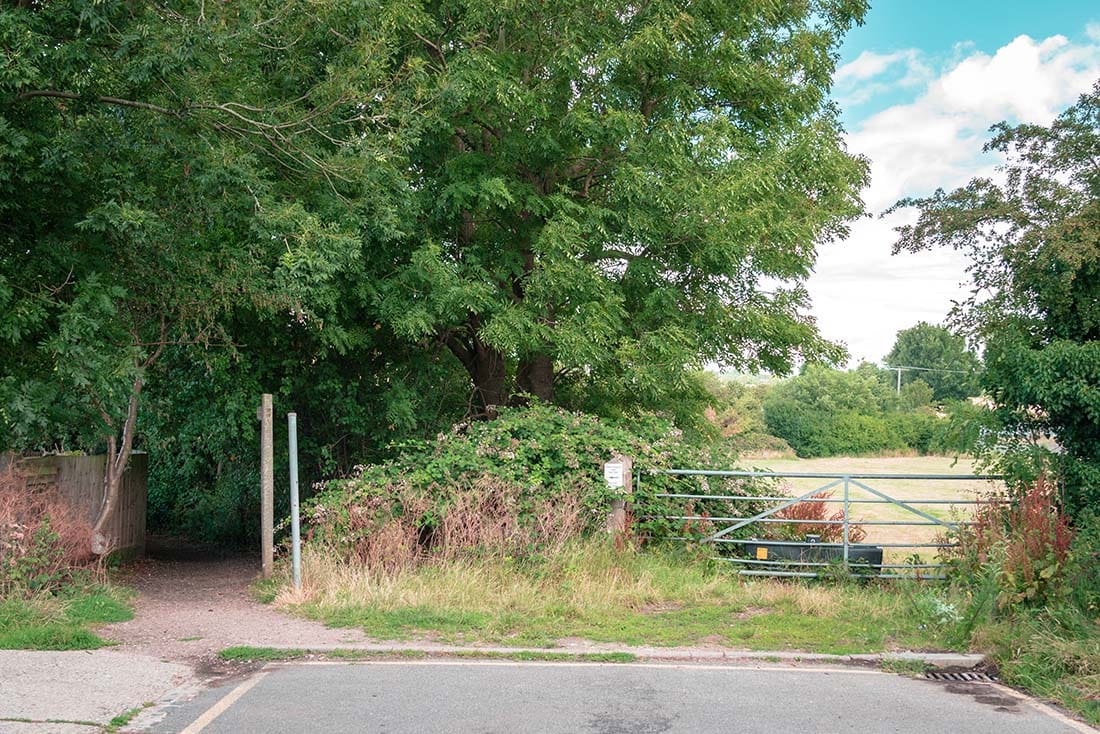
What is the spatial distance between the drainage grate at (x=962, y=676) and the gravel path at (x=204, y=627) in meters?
5.00

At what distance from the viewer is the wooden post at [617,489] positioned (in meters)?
11.8

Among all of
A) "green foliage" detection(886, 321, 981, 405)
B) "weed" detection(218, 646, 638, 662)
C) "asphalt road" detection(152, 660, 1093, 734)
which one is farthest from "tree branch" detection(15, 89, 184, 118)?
"green foliage" detection(886, 321, 981, 405)

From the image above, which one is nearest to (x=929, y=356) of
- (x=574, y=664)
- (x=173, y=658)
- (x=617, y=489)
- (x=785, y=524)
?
(x=785, y=524)

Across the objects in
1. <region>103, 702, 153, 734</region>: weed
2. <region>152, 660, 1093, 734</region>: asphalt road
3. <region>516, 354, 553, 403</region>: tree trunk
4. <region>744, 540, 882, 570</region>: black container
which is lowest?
<region>152, 660, 1093, 734</region>: asphalt road

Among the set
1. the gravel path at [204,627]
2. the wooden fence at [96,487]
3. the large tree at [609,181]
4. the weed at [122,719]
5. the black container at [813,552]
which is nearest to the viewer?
the weed at [122,719]

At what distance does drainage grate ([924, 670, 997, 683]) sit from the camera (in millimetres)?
7922

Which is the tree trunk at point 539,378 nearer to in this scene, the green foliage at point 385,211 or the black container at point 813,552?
the green foliage at point 385,211

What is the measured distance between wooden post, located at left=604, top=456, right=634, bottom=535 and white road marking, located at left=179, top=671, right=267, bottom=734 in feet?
16.6

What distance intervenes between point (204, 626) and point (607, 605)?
13.3 feet

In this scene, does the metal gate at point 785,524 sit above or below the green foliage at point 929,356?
below

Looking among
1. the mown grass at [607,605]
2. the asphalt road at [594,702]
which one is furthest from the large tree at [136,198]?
the asphalt road at [594,702]

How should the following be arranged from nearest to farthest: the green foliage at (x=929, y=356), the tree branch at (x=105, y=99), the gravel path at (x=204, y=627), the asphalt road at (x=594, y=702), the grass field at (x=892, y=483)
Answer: the asphalt road at (x=594, y=702), the gravel path at (x=204, y=627), the tree branch at (x=105, y=99), the grass field at (x=892, y=483), the green foliage at (x=929, y=356)

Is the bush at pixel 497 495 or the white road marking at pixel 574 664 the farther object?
the bush at pixel 497 495

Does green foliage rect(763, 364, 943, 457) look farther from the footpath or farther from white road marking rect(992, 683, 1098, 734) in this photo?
white road marking rect(992, 683, 1098, 734)
